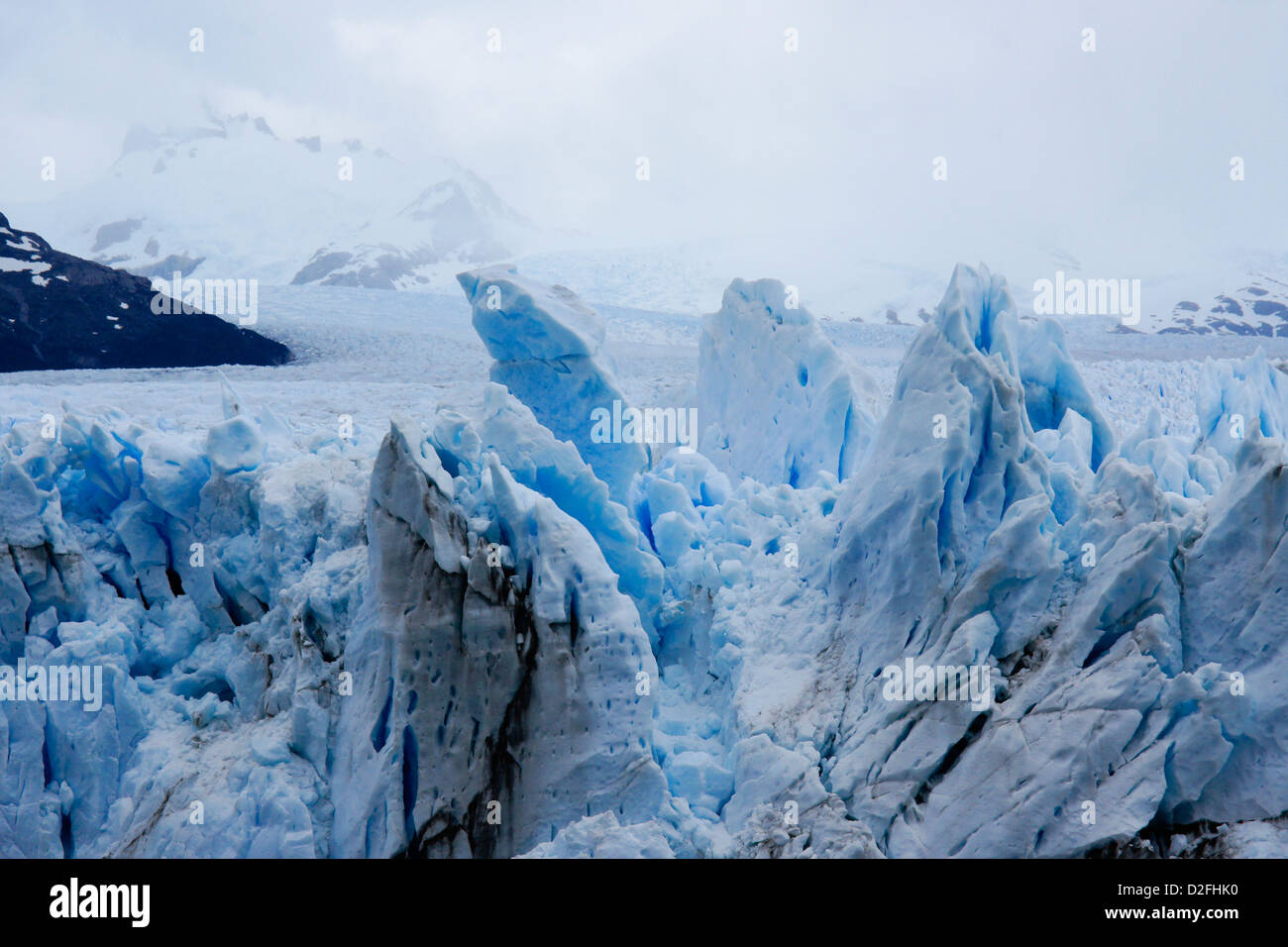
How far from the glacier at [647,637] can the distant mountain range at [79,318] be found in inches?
165

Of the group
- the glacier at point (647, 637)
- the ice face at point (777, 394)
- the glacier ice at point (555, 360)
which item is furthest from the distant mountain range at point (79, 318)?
the ice face at point (777, 394)

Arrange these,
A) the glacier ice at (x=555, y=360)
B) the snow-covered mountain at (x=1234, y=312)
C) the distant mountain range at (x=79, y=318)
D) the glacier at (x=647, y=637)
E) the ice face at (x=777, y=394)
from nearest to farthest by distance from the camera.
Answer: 1. the glacier at (x=647, y=637)
2. the glacier ice at (x=555, y=360)
3. the ice face at (x=777, y=394)
4. the distant mountain range at (x=79, y=318)
5. the snow-covered mountain at (x=1234, y=312)

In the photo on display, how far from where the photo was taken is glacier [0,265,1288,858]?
205 inches

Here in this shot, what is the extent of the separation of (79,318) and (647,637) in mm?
8657

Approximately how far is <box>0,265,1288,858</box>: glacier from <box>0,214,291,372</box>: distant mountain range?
419 centimetres

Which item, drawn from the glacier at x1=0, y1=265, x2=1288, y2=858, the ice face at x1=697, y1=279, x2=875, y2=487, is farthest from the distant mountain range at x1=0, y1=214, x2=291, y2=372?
the ice face at x1=697, y1=279, x2=875, y2=487

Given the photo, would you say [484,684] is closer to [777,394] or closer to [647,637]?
[647,637]

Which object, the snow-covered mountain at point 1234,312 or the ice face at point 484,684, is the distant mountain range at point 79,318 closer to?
the ice face at point 484,684

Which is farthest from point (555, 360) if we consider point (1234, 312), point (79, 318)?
point (1234, 312)

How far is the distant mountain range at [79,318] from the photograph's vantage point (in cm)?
1068

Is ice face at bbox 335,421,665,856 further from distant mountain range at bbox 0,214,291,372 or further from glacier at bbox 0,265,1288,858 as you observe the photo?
distant mountain range at bbox 0,214,291,372

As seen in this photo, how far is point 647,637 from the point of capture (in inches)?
260
